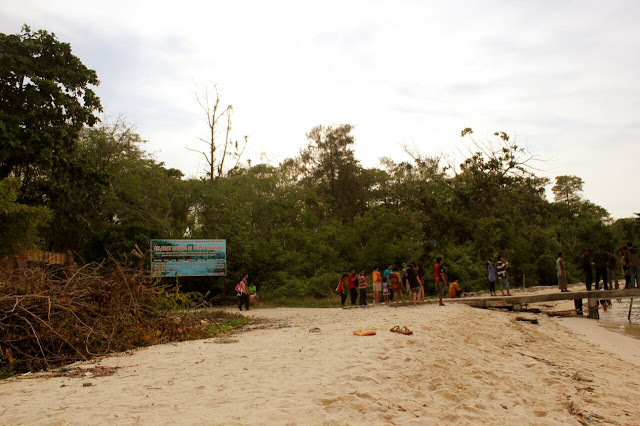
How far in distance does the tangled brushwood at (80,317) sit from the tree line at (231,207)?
946 cm

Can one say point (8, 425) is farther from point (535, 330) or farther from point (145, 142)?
point (145, 142)

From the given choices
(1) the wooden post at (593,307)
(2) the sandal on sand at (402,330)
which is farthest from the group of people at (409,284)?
(2) the sandal on sand at (402,330)

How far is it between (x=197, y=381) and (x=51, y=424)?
2052 millimetres

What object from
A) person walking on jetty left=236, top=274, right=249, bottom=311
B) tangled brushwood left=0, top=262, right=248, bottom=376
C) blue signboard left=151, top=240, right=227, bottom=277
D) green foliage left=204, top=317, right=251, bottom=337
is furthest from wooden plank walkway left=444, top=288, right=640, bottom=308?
tangled brushwood left=0, top=262, right=248, bottom=376

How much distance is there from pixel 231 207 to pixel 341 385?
1000 inches

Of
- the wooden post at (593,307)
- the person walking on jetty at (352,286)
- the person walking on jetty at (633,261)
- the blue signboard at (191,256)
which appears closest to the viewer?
the person walking on jetty at (633,261)

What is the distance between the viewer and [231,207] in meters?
30.7

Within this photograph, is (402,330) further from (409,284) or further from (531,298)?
(531,298)

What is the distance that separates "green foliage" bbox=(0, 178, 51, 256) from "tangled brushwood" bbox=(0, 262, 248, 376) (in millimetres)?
8313

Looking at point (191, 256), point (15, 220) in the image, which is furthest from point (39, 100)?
point (191, 256)

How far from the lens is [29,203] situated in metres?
21.2

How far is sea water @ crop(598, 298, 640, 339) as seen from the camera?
1590cm

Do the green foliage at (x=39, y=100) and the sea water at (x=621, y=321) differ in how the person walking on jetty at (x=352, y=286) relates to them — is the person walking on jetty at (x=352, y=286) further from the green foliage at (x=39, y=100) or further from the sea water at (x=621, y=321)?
the green foliage at (x=39, y=100)

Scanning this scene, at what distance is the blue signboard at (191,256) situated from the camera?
74.3 feet
